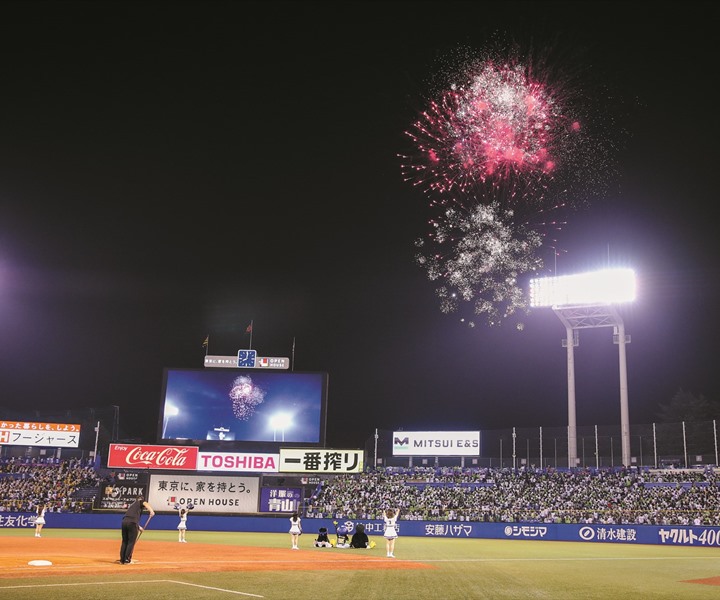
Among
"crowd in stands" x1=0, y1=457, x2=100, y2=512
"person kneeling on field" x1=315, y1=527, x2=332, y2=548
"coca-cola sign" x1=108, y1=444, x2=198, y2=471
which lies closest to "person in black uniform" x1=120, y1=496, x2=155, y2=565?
"person kneeling on field" x1=315, y1=527, x2=332, y2=548

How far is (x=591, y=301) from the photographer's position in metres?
62.6

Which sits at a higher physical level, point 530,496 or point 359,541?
point 530,496

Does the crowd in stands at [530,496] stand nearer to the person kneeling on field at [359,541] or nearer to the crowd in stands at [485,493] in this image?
the crowd in stands at [485,493]

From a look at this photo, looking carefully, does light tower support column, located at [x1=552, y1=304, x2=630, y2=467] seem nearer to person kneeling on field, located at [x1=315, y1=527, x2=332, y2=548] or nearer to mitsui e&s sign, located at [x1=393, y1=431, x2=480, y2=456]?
→ mitsui e&s sign, located at [x1=393, y1=431, x2=480, y2=456]

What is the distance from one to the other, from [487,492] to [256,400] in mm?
21889

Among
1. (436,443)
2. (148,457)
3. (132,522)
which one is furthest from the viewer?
(436,443)

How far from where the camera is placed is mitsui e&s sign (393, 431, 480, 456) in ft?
243

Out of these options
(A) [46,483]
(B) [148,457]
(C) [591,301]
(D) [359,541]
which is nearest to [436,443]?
(C) [591,301]

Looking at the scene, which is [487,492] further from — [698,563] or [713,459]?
[698,563]

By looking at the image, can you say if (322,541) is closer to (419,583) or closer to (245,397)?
(419,583)

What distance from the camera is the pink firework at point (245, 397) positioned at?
61875 millimetres

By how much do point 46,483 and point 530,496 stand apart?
141 feet

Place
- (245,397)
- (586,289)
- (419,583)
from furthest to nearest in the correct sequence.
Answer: (586,289) < (245,397) < (419,583)

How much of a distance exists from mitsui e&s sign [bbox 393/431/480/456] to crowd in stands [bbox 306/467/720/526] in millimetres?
4982
